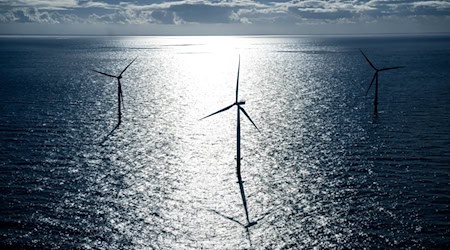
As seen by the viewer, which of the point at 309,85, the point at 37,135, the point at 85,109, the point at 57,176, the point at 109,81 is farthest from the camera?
the point at 109,81

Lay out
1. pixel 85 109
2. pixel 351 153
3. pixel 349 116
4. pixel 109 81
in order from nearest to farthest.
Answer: pixel 351 153 → pixel 349 116 → pixel 85 109 → pixel 109 81

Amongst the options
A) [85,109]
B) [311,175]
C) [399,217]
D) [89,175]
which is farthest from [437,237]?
[85,109]

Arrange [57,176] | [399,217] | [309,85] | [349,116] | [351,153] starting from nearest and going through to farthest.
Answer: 1. [399,217]
2. [57,176]
3. [351,153]
4. [349,116]
5. [309,85]

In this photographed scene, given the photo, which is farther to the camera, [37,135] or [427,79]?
[427,79]

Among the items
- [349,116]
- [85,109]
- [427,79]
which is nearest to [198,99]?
[85,109]

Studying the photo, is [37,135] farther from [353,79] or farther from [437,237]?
[353,79]

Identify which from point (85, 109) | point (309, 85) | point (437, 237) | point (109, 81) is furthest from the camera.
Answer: point (109, 81)

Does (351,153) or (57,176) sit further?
(351,153)

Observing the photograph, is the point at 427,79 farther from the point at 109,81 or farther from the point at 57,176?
the point at 57,176
